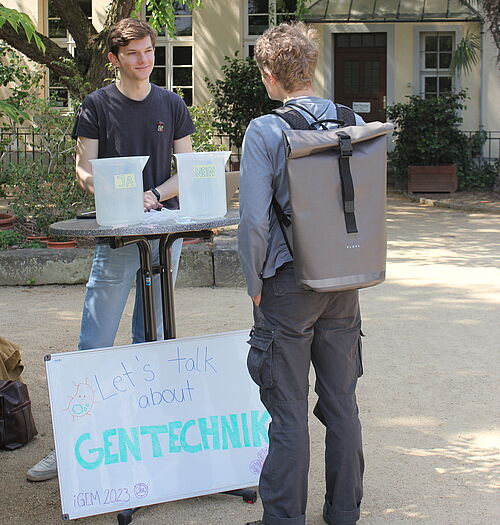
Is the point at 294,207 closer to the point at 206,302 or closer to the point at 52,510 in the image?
the point at 52,510

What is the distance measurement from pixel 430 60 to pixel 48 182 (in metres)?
9.21

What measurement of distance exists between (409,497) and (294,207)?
4.48 feet

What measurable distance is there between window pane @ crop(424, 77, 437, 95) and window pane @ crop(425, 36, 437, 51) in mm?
520

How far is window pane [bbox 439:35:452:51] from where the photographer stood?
15844 millimetres

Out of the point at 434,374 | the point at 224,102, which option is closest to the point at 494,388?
the point at 434,374

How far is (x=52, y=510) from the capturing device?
11.4 ft

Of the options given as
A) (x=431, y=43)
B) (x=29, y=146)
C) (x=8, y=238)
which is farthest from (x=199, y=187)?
(x=431, y=43)

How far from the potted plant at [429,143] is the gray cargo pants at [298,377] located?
1111 cm

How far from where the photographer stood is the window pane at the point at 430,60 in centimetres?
1583

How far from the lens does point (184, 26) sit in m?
16.3

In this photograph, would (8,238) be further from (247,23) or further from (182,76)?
(247,23)

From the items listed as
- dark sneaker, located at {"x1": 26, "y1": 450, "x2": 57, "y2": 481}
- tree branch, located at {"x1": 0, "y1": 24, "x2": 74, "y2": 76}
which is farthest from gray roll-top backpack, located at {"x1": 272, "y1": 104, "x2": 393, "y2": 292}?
tree branch, located at {"x1": 0, "y1": 24, "x2": 74, "y2": 76}

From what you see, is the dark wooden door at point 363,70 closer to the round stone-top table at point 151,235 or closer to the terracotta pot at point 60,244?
the terracotta pot at point 60,244

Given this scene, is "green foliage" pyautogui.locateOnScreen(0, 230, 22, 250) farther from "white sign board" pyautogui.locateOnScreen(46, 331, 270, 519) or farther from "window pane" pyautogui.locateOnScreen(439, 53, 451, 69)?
"window pane" pyautogui.locateOnScreen(439, 53, 451, 69)
